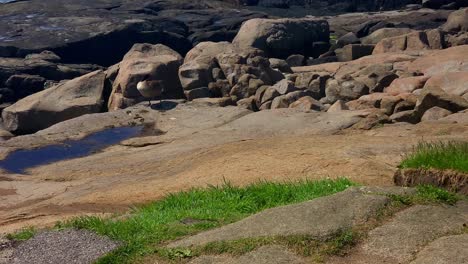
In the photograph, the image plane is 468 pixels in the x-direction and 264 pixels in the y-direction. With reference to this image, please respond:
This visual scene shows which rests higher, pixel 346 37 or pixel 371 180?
pixel 371 180

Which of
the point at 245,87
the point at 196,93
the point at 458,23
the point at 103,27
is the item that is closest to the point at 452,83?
the point at 245,87

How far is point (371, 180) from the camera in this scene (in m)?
10.2

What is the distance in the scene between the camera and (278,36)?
114ft

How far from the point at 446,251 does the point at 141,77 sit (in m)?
17.7

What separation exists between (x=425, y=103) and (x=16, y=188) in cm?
882

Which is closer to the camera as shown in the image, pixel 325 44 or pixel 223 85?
pixel 223 85

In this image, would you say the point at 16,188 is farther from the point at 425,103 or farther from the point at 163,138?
the point at 425,103

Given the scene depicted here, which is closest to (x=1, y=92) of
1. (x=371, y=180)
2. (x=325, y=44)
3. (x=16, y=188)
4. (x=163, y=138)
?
(x=325, y=44)

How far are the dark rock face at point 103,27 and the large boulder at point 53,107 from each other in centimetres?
1960

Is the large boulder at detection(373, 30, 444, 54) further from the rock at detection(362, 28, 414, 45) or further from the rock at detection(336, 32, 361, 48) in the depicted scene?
the rock at detection(336, 32, 361, 48)

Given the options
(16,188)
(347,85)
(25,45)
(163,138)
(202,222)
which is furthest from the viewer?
(25,45)

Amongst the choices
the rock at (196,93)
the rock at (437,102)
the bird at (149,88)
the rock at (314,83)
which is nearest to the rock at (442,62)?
the rock at (314,83)

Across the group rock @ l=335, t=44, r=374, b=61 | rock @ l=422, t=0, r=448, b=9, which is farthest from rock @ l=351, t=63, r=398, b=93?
rock @ l=422, t=0, r=448, b=9

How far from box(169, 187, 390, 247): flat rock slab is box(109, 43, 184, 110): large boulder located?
15851 mm
